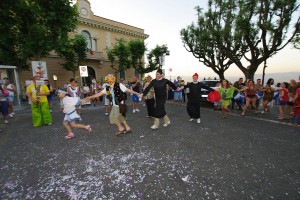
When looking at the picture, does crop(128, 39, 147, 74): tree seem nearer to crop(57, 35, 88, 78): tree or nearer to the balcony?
the balcony

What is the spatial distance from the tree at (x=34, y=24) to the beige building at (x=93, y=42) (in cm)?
812

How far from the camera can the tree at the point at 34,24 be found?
41.4 ft

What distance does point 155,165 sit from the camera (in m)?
3.22

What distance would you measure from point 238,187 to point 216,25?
59.6 feet

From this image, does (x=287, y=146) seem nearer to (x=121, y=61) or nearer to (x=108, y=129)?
(x=108, y=129)

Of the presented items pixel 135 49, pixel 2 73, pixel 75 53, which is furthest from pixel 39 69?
pixel 135 49

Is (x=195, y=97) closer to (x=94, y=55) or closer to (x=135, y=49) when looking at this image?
(x=135, y=49)

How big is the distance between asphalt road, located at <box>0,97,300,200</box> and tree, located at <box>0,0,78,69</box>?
10961mm

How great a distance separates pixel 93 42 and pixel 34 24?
45.9 ft

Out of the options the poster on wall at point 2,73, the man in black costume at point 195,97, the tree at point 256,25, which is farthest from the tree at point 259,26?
the poster on wall at point 2,73

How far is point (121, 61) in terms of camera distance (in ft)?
85.3

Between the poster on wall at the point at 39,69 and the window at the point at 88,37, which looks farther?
the window at the point at 88,37

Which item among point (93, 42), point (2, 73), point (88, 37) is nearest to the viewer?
point (2, 73)

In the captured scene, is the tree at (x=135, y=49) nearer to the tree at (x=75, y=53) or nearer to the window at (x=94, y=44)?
the window at (x=94, y=44)
